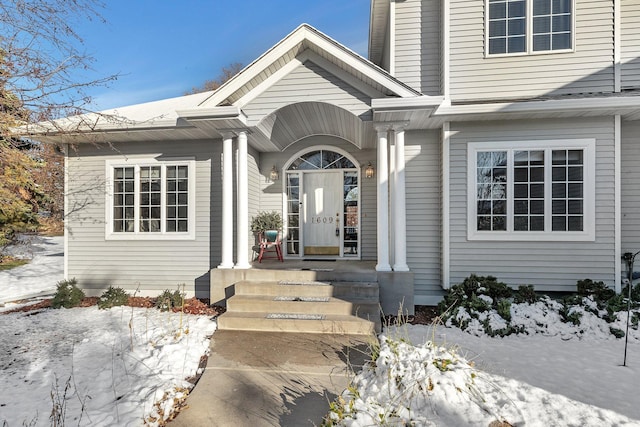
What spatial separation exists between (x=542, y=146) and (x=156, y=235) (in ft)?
24.5

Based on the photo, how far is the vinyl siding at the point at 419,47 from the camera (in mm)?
6227

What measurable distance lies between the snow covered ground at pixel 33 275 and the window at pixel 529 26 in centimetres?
1076

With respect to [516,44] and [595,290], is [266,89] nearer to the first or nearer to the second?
[516,44]

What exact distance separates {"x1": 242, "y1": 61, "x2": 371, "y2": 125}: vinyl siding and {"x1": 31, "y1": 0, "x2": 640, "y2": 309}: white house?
0.08ft

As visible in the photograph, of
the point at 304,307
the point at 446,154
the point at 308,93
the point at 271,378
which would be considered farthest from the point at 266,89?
the point at 271,378

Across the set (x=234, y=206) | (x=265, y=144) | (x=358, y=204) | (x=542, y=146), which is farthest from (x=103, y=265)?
(x=542, y=146)

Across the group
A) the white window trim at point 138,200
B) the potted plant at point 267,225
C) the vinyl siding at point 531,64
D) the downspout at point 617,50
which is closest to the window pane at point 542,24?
the vinyl siding at point 531,64

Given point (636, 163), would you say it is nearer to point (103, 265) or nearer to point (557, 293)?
point (557, 293)

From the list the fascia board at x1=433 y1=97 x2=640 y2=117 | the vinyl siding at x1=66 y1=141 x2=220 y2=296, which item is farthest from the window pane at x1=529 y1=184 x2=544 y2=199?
the vinyl siding at x1=66 y1=141 x2=220 y2=296

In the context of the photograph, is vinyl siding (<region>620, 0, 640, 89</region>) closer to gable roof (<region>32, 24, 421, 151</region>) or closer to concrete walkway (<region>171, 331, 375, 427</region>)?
gable roof (<region>32, 24, 421, 151</region>)

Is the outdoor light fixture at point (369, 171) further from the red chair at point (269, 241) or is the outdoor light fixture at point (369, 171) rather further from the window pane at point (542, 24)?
the window pane at point (542, 24)

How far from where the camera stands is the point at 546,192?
5.84 m

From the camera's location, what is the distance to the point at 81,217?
703 centimetres

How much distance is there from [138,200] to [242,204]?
2.54 meters
